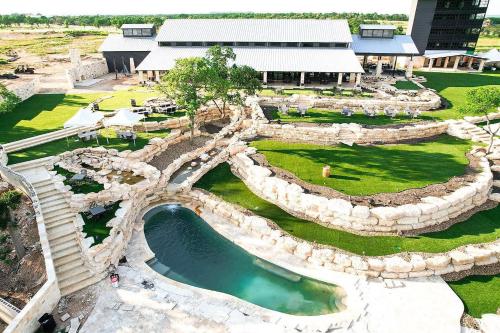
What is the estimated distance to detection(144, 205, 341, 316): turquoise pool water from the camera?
1628cm

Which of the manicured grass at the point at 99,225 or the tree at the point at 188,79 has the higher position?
the tree at the point at 188,79

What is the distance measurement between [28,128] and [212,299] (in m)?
25.2

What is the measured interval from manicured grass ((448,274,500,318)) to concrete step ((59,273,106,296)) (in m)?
17.8

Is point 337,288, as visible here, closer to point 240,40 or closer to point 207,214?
point 207,214

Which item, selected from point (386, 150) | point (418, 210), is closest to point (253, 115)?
point (386, 150)

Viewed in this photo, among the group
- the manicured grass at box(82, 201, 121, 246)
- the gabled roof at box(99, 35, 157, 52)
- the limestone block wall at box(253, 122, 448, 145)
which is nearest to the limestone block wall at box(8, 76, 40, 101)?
the gabled roof at box(99, 35, 157, 52)

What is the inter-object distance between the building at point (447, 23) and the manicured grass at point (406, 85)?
18.7 m

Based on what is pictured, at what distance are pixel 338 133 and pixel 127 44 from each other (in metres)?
39.4

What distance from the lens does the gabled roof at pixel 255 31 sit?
48562 mm

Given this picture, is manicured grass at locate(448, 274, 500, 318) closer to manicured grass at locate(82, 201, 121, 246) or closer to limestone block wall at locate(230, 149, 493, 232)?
limestone block wall at locate(230, 149, 493, 232)

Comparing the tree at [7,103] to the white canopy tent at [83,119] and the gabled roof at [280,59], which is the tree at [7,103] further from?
the gabled roof at [280,59]

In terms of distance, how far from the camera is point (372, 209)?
19.8m

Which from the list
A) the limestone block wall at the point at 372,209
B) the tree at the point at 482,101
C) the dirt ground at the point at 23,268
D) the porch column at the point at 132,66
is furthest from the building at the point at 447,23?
the dirt ground at the point at 23,268

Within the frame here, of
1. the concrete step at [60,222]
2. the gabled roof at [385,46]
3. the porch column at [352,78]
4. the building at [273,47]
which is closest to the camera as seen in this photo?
the concrete step at [60,222]
